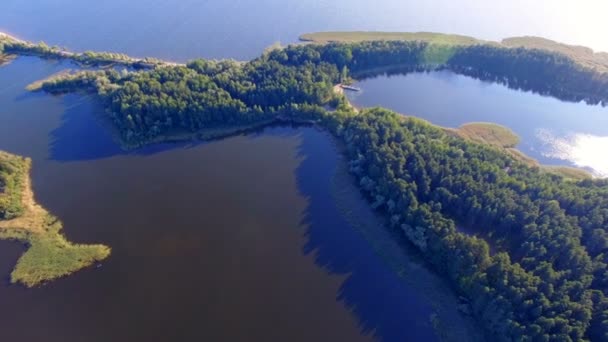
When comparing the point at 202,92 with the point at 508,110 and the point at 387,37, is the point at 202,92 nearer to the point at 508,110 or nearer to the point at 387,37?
the point at 387,37

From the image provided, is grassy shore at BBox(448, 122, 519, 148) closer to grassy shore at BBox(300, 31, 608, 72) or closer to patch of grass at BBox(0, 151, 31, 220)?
grassy shore at BBox(300, 31, 608, 72)

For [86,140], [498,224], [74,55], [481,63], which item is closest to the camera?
[498,224]

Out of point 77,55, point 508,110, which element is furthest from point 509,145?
point 77,55

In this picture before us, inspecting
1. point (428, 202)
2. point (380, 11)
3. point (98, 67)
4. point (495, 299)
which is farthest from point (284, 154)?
point (380, 11)

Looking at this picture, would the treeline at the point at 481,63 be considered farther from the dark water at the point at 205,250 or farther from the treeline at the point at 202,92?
the dark water at the point at 205,250

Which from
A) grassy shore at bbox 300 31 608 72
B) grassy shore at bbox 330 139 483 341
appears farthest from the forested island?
grassy shore at bbox 300 31 608 72

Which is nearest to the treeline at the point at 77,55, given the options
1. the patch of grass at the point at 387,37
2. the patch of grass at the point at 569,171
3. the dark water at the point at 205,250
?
the dark water at the point at 205,250
